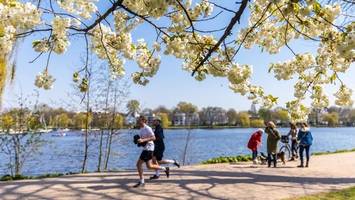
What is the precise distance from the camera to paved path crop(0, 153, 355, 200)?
34.4ft

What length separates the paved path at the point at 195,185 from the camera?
1050 cm

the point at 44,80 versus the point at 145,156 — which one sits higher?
the point at 44,80

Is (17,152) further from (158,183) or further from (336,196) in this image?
(336,196)

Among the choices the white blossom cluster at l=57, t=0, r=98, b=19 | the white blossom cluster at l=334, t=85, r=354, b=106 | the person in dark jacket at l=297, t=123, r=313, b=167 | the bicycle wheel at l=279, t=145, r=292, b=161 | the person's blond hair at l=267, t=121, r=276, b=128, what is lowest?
the bicycle wheel at l=279, t=145, r=292, b=161

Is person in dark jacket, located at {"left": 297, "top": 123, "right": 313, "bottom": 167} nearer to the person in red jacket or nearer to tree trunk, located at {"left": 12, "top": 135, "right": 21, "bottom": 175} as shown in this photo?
the person in red jacket

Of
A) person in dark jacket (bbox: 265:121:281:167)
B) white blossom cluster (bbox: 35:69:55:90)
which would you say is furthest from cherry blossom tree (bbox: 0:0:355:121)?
person in dark jacket (bbox: 265:121:281:167)

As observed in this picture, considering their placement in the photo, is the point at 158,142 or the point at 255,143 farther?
the point at 255,143

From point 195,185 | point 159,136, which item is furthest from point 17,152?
point 195,185

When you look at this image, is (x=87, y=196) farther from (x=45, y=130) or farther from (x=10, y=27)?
(x=45, y=130)

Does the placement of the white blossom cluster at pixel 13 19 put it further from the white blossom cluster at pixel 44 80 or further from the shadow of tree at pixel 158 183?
the shadow of tree at pixel 158 183

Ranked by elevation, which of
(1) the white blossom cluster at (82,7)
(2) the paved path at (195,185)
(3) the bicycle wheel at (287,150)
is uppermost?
(1) the white blossom cluster at (82,7)

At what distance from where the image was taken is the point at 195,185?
11.8 metres

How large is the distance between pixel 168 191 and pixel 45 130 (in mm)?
7798

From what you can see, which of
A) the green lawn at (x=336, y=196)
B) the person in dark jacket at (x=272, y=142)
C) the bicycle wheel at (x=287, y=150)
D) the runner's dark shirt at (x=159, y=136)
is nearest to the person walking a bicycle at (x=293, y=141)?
the bicycle wheel at (x=287, y=150)
